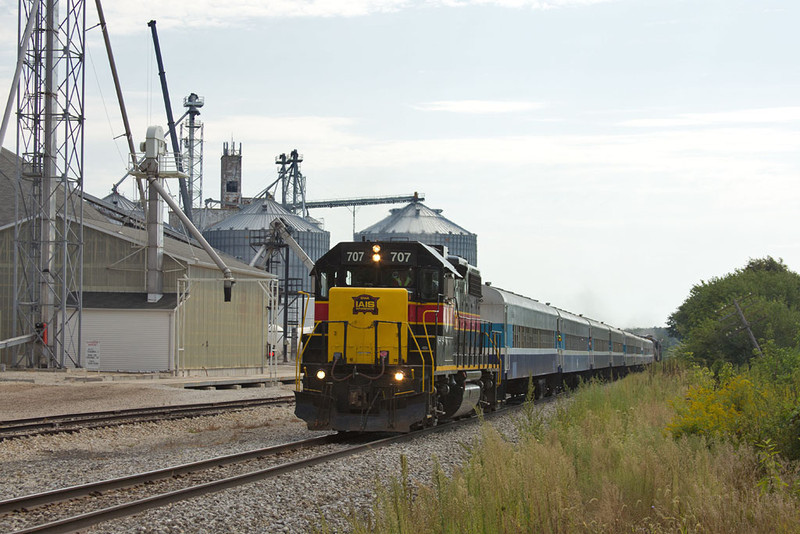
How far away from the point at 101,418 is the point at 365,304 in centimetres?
835

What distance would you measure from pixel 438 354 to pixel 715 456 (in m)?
5.68

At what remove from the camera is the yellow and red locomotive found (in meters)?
14.2

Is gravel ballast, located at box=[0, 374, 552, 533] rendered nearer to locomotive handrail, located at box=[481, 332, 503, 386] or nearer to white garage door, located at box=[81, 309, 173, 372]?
locomotive handrail, located at box=[481, 332, 503, 386]

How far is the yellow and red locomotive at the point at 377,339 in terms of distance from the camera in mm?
14219

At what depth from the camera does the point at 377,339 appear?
14422 millimetres

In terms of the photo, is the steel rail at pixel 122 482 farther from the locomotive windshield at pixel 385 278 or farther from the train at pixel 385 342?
the locomotive windshield at pixel 385 278

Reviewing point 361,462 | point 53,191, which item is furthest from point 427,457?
point 53,191

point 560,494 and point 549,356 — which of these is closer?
point 560,494

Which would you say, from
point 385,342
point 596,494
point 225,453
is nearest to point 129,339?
point 385,342

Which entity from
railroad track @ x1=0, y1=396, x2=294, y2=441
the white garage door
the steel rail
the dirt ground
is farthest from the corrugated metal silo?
the steel rail

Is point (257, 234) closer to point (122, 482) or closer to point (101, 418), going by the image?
point (101, 418)

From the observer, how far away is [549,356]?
28.2 meters

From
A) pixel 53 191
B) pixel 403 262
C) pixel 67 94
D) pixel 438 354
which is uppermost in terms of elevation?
pixel 67 94

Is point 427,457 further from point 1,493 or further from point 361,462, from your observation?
point 1,493
